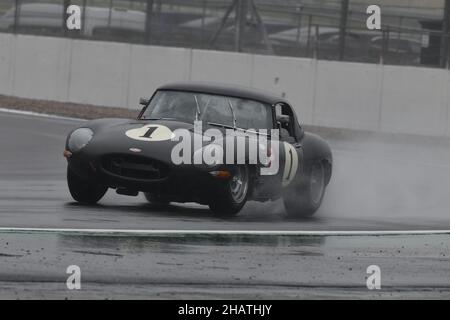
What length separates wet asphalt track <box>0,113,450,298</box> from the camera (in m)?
8.22

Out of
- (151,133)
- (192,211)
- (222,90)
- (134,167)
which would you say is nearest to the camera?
(134,167)

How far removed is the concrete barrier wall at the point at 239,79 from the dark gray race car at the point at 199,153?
11.1 m

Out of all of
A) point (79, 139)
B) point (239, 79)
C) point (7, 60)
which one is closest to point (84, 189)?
point (79, 139)

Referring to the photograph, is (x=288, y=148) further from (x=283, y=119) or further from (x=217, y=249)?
(x=217, y=249)

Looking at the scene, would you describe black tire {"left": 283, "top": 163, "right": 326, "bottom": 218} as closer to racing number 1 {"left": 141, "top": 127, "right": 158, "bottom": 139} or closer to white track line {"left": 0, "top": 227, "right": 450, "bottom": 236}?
white track line {"left": 0, "top": 227, "right": 450, "bottom": 236}

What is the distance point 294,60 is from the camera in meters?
25.7

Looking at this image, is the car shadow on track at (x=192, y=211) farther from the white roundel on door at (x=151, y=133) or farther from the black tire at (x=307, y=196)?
the white roundel on door at (x=151, y=133)

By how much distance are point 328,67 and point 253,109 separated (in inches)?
480

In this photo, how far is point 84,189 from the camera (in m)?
12.6

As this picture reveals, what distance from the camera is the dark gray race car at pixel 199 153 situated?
1198 centimetres

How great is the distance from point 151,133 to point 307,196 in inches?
87.2
